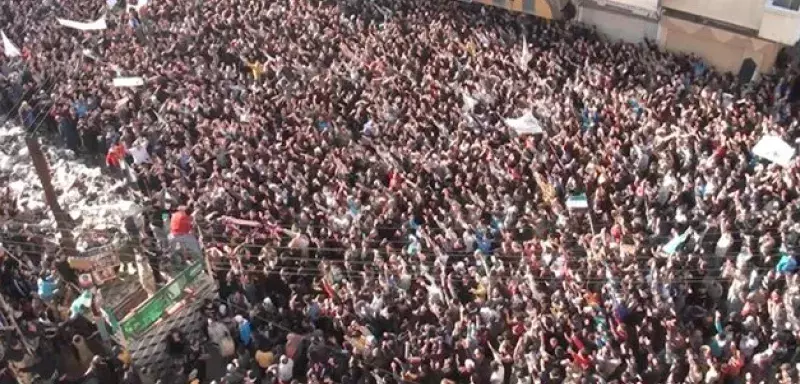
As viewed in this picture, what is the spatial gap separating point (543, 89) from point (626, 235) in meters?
5.94

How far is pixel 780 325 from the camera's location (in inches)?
484

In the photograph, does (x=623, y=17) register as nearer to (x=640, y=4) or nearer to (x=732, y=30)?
(x=640, y=4)

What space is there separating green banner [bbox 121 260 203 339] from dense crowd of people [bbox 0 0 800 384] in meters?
0.56

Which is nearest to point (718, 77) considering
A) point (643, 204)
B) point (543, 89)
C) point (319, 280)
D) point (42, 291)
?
point (543, 89)

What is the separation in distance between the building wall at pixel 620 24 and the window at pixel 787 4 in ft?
10.4

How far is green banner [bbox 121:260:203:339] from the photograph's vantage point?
14.0 meters

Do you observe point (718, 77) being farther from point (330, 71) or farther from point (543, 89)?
point (330, 71)

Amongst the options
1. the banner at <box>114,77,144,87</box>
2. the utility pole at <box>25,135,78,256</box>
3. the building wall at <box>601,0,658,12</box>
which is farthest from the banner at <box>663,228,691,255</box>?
the banner at <box>114,77,144,87</box>

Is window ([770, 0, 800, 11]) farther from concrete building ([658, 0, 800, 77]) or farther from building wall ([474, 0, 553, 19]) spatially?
building wall ([474, 0, 553, 19])

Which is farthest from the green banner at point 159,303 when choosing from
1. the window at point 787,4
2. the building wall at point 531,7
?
the window at point 787,4

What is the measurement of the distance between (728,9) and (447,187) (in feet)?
29.5

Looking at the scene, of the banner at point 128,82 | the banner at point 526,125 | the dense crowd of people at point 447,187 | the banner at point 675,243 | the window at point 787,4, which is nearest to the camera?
the dense crowd of people at point 447,187

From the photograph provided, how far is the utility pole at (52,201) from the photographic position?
55.6ft

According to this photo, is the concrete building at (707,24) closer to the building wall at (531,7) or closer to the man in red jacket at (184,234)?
the building wall at (531,7)
